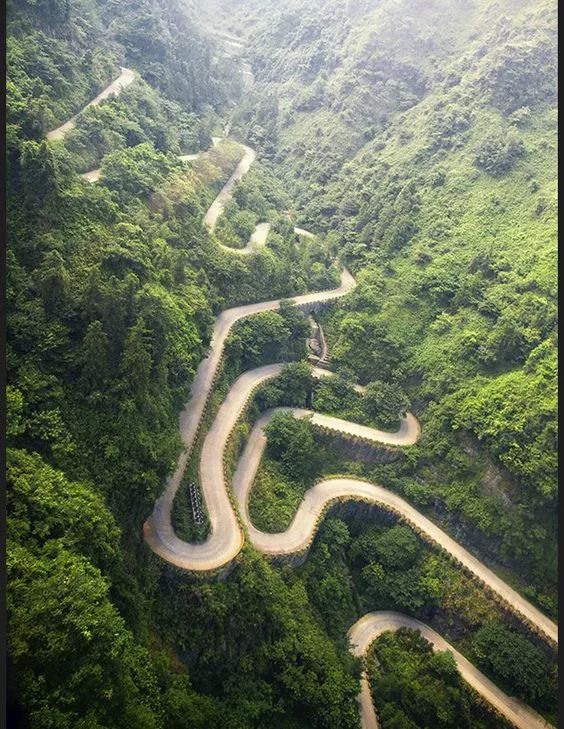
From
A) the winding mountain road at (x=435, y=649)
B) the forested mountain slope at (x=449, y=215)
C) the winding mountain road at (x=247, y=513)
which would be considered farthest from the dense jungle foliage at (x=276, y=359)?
the winding mountain road at (x=247, y=513)

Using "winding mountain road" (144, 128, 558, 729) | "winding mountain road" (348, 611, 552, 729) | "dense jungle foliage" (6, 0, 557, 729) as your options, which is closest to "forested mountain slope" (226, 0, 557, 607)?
"dense jungle foliage" (6, 0, 557, 729)

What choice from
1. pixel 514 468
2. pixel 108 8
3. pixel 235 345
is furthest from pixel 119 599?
pixel 108 8

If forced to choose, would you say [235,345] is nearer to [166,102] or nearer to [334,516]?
[334,516]

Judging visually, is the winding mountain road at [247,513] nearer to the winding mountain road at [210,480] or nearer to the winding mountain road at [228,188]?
the winding mountain road at [210,480]

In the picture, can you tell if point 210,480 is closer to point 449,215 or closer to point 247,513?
point 247,513

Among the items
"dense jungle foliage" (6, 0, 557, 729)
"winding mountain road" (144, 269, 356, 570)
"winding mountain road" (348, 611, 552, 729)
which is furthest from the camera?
"winding mountain road" (348, 611, 552, 729)

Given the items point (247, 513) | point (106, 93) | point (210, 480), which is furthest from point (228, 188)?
point (247, 513)

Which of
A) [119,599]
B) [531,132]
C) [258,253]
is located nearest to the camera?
[119,599]

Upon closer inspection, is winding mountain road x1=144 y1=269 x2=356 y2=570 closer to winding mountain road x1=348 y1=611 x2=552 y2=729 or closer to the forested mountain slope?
winding mountain road x1=348 y1=611 x2=552 y2=729
